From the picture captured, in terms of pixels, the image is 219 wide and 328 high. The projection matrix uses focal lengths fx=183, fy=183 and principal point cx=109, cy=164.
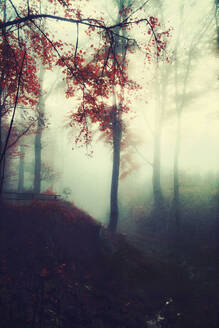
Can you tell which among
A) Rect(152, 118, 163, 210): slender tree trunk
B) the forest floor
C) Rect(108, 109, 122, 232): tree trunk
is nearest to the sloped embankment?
the forest floor

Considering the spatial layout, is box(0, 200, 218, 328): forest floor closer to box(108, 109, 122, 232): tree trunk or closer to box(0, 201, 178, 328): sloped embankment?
box(0, 201, 178, 328): sloped embankment

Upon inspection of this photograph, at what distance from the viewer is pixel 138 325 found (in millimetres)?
4996

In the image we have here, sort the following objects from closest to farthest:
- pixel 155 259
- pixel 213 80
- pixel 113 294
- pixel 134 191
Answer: pixel 113 294
pixel 155 259
pixel 213 80
pixel 134 191

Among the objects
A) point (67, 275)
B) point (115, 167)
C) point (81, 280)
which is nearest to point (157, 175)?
point (115, 167)

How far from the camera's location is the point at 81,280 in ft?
20.6

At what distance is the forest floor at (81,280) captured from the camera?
15.6 ft

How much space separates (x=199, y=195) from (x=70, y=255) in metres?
9.56

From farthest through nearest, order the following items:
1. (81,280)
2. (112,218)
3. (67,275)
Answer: (112,218) → (81,280) → (67,275)

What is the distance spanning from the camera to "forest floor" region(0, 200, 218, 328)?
15.6ft

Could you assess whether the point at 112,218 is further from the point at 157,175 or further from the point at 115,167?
the point at 157,175

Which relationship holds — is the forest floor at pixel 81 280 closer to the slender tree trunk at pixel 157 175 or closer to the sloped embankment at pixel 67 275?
the sloped embankment at pixel 67 275

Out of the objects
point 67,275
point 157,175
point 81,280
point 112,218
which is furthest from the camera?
point 157,175

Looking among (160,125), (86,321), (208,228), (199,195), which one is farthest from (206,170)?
(86,321)

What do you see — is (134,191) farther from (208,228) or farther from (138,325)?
(138,325)
